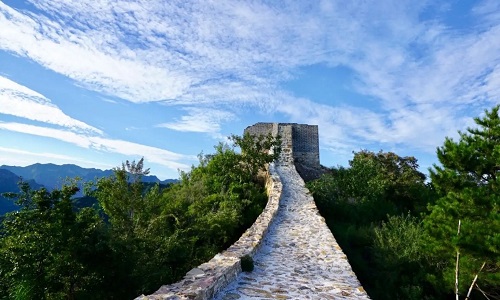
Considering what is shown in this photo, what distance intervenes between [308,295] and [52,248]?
4.57 m

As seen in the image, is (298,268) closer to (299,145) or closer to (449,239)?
(449,239)

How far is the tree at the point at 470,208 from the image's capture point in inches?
242

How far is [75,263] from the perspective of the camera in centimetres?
630

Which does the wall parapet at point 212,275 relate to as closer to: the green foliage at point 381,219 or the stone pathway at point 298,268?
the stone pathway at point 298,268

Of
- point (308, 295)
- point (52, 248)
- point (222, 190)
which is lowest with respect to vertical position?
point (308, 295)

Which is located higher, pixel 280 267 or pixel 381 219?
pixel 381 219

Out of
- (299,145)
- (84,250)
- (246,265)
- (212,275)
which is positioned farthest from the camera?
(299,145)

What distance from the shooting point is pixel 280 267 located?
688cm

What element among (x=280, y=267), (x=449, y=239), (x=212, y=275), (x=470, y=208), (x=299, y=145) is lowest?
(x=280, y=267)

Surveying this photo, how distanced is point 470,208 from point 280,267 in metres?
4.13

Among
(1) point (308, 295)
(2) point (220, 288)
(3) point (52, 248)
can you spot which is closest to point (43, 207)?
(3) point (52, 248)

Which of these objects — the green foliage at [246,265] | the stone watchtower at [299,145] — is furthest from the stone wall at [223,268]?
the stone watchtower at [299,145]

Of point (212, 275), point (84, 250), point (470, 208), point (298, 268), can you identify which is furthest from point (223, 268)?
point (470, 208)

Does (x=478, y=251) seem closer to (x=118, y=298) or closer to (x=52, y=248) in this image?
(x=118, y=298)
